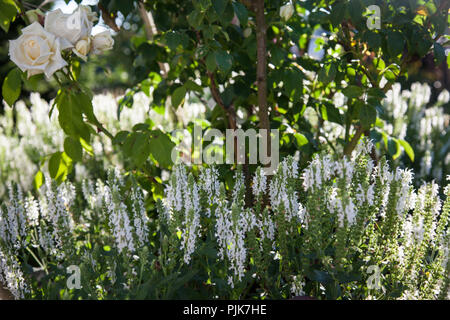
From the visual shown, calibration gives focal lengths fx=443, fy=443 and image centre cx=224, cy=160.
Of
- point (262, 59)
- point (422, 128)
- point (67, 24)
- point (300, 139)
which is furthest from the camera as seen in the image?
point (422, 128)

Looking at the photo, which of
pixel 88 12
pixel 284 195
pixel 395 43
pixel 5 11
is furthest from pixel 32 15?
pixel 395 43

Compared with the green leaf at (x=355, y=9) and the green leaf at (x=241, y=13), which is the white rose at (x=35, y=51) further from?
the green leaf at (x=355, y=9)

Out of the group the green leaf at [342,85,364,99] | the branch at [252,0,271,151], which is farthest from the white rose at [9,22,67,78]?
the green leaf at [342,85,364,99]

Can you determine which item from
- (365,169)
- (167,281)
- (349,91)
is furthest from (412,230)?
(167,281)

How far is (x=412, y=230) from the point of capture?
123 centimetres

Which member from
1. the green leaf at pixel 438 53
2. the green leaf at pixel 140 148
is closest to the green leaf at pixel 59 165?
the green leaf at pixel 140 148

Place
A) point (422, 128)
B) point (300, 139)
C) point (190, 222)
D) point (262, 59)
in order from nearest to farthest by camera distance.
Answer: point (190, 222) → point (262, 59) → point (300, 139) → point (422, 128)

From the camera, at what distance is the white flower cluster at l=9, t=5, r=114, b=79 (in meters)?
1.21

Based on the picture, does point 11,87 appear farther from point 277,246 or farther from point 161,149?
point 277,246

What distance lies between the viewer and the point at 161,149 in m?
1.43

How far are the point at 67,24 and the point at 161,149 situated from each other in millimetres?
459

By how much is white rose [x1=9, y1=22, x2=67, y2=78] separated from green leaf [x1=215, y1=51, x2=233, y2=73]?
1.53ft
